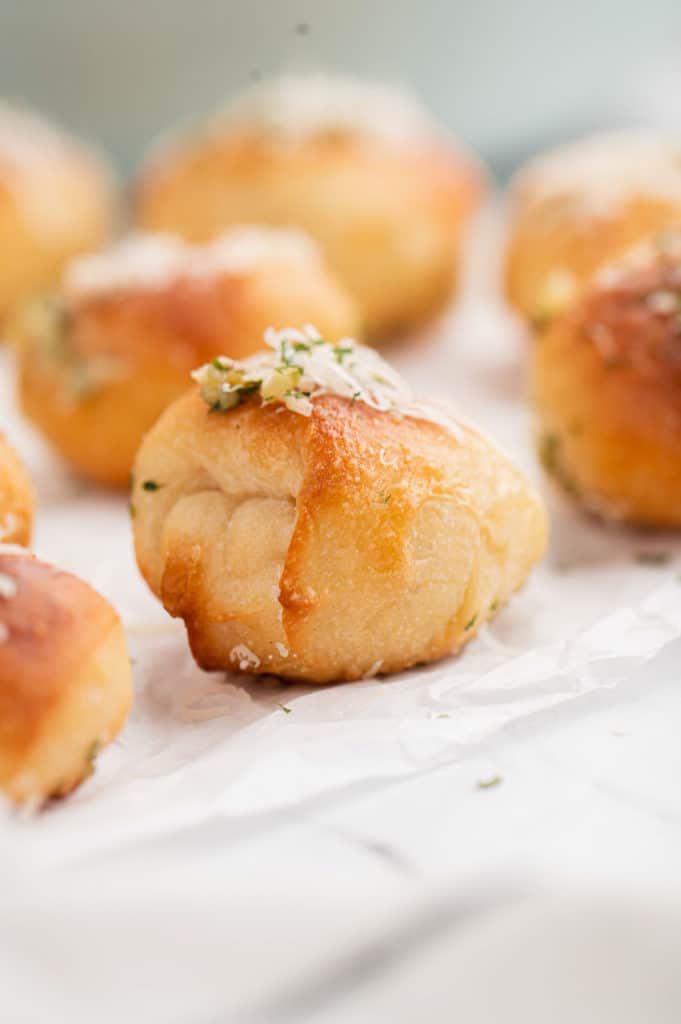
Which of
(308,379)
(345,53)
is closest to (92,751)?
(308,379)

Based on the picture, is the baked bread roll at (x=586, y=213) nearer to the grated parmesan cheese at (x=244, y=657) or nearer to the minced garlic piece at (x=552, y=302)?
the minced garlic piece at (x=552, y=302)

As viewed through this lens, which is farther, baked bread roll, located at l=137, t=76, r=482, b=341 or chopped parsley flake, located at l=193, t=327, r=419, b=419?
baked bread roll, located at l=137, t=76, r=482, b=341

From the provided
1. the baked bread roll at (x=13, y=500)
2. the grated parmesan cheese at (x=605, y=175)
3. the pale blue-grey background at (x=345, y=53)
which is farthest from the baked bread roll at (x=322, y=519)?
the pale blue-grey background at (x=345, y=53)

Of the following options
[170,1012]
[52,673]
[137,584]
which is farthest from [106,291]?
[170,1012]

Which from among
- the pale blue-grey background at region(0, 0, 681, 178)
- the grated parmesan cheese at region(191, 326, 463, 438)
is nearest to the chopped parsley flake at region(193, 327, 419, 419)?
the grated parmesan cheese at region(191, 326, 463, 438)

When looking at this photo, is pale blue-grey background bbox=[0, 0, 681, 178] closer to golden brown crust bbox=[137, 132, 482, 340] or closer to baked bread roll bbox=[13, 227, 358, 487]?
golden brown crust bbox=[137, 132, 482, 340]
